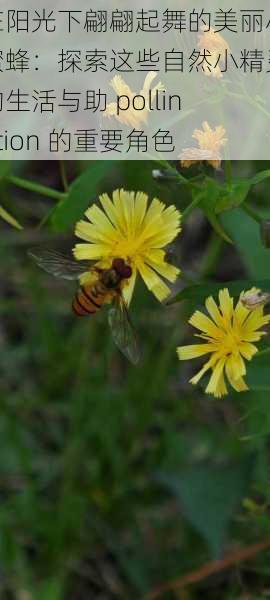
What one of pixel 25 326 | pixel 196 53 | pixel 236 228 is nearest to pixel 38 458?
pixel 25 326

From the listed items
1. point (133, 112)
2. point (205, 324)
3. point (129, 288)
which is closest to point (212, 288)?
point (205, 324)

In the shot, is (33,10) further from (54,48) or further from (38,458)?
(38,458)

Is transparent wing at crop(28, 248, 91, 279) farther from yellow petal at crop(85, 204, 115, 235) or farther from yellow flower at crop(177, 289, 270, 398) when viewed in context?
yellow flower at crop(177, 289, 270, 398)

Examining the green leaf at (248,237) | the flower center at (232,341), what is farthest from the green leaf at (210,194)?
the green leaf at (248,237)

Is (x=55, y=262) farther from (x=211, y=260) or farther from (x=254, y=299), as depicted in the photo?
(x=211, y=260)

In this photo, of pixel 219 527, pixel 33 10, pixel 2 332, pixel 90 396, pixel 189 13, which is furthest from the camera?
pixel 2 332

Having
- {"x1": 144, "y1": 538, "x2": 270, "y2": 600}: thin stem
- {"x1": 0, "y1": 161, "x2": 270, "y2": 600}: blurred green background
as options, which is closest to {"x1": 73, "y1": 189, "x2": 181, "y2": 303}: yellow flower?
{"x1": 0, "y1": 161, "x2": 270, "y2": 600}: blurred green background

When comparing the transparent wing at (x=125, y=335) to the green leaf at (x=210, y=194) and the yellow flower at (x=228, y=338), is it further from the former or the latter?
the green leaf at (x=210, y=194)

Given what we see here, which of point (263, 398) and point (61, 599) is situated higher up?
point (263, 398)
